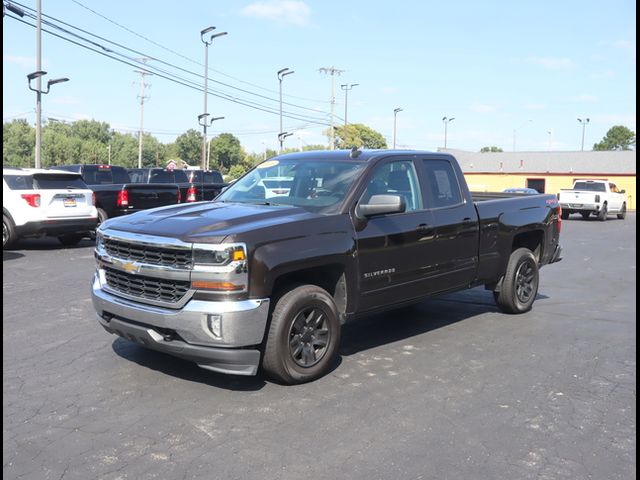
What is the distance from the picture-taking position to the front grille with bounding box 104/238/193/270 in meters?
4.54

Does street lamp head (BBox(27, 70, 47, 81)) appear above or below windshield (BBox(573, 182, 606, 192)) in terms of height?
above

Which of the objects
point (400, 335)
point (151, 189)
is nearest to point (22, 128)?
point (151, 189)

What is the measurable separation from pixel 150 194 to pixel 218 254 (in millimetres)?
12131

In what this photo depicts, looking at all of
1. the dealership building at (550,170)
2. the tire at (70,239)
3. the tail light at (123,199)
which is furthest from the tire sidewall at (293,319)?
the dealership building at (550,170)

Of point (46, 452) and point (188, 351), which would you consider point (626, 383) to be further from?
point (46, 452)

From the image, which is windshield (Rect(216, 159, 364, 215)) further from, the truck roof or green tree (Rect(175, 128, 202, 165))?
green tree (Rect(175, 128, 202, 165))

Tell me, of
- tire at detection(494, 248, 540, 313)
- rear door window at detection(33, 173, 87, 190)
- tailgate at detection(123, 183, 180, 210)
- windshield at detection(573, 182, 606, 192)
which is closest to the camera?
tire at detection(494, 248, 540, 313)

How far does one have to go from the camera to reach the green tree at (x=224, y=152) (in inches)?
5205

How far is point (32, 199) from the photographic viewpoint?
1254 cm

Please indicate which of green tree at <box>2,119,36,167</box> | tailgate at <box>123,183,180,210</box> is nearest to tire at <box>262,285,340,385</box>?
tailgate at <box>123,183,180,210</box>

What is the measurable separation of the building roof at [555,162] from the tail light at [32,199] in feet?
149

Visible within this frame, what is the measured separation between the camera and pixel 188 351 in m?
4.54

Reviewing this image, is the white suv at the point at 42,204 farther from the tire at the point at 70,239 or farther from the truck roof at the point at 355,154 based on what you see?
the truck roof at the point at 355,154

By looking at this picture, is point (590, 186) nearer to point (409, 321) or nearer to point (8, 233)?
point (409, 321)
